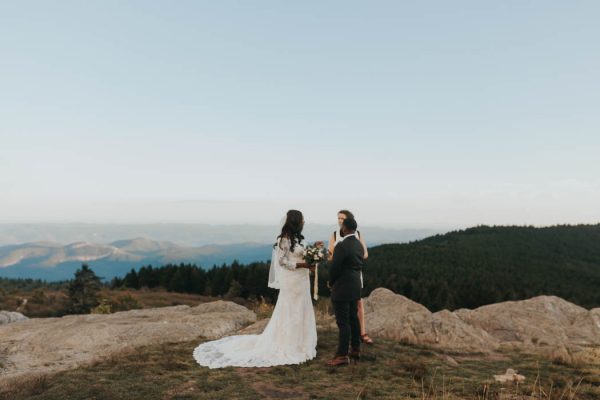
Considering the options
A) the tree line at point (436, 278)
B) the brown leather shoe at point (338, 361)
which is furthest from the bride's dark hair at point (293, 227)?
the tree line at point (436, 278)

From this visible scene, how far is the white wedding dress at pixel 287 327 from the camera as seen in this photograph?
10242 mm

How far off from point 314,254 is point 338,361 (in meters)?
2.64

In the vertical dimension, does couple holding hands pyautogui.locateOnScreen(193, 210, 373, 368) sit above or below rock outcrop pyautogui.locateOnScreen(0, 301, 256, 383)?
above

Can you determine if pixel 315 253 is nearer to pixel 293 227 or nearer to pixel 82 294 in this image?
pixel 293 227

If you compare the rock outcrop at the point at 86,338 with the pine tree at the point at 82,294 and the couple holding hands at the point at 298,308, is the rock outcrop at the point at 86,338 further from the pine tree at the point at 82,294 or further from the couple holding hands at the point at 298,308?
the pine tree at the point at 82,294

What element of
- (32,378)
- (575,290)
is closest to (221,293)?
(32,378)

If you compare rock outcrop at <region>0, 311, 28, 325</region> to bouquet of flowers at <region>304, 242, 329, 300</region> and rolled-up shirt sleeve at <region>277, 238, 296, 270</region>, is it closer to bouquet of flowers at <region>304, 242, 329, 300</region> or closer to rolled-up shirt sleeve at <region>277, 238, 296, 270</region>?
rolled-up shirt sleeve at <region>277, 238, 296, 270</region>

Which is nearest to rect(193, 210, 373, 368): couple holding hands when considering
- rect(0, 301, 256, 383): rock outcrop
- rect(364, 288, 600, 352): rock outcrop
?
rect(0, 301, 256, 383): rock outcrop

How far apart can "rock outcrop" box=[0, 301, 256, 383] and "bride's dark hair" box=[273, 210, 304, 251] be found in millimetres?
6003

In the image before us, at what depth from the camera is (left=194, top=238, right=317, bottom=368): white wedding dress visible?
403 inches

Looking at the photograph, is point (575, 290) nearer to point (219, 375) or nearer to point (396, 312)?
point (396, 312)

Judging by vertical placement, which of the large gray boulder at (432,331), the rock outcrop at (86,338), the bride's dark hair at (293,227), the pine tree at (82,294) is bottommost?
the pine tree at (82,294)

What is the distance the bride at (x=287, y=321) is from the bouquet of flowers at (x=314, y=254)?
15 cm

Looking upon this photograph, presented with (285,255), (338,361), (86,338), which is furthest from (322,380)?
(86,338)
